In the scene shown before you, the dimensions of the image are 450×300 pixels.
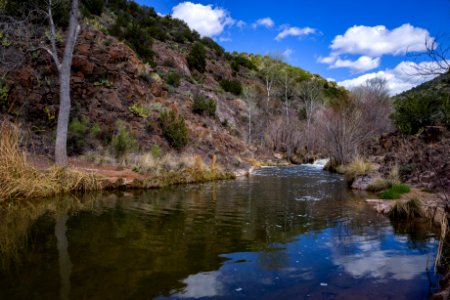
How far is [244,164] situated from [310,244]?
1928cm

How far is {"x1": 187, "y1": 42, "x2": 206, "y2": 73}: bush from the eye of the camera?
128 ft

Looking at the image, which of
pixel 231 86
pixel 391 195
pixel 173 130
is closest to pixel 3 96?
pixel 173 130

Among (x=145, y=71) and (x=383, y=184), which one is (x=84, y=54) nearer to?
(x=145, y=71)

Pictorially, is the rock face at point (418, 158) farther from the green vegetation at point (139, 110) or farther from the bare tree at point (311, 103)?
the bare tree at point (311, 103)

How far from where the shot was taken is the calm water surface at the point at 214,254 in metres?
4.07

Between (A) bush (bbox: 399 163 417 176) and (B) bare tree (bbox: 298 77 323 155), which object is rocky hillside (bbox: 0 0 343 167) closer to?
(B) bare tree (bbox: 298 77 323 155)

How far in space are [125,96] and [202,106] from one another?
8363 millimetres

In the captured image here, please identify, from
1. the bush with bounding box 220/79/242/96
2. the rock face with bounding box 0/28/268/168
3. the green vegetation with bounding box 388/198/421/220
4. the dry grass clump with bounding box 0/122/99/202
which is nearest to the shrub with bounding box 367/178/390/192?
the green vegetation with bounding box 388/198/421/220

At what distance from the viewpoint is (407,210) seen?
8586mm

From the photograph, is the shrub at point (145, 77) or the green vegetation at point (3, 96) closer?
the green vegetation at point (3, 96)

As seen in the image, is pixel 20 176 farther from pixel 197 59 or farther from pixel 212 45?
pixel 212 45

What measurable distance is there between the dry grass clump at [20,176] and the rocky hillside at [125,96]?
8.29 ft

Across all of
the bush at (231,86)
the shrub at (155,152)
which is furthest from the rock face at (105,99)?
the bush at (231,86)

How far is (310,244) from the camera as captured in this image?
619cm
